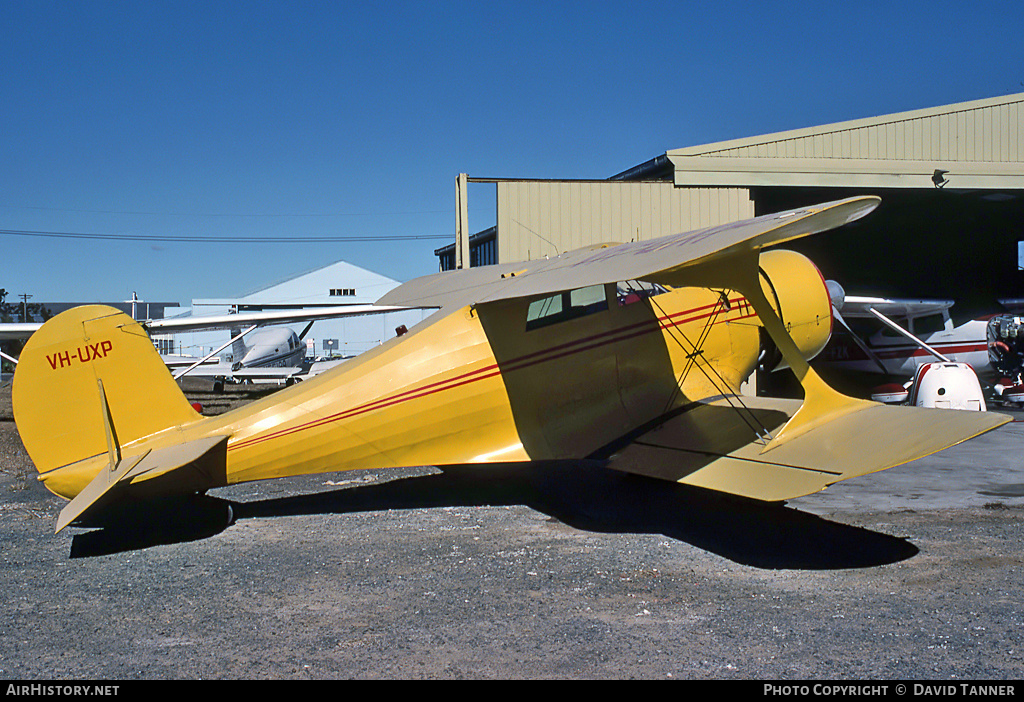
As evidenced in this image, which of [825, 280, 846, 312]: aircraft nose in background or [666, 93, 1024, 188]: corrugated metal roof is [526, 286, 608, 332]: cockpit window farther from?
[666, 93, 1024, 188]: corrugated metal roof

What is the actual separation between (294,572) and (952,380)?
1164 centimetres

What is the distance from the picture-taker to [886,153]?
14062 mm

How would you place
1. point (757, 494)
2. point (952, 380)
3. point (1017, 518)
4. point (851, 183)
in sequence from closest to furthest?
point (757, 494) < point (1017, 518) < point (952, 380) < point (851, 183)

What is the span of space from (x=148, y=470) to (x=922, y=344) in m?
14.9

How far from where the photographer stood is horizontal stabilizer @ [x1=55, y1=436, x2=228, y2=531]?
505 cm

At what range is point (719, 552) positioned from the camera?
5395mm

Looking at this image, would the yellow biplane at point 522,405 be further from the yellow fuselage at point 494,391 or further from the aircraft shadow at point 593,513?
the aircraft shadow at point 593,513

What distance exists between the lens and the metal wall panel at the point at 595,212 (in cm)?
1297

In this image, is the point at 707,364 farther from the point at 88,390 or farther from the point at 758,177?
the point at 758,177

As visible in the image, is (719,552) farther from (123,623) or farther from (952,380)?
(952,380)

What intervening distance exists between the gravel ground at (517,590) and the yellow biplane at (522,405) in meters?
0.55

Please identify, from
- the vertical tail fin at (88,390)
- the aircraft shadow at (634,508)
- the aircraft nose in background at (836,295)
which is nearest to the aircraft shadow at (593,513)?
the aircraft shadow at (634,508)

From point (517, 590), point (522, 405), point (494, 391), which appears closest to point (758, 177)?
point (522, 405)
